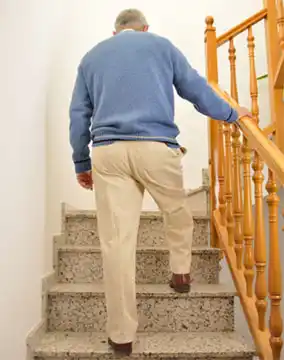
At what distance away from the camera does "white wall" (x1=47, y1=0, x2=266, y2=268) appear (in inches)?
100

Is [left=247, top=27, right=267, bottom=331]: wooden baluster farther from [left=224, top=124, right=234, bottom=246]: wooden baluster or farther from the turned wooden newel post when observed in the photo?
the turned wooden newel post

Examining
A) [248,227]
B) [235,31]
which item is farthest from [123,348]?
[235,31]

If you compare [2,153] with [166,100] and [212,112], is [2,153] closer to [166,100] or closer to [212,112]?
[166,100]

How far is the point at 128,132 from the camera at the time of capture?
1.54 metres

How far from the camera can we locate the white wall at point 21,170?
132cm

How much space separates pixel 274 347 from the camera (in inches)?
54.9

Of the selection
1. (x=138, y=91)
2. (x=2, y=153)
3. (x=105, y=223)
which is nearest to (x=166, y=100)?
(x=138, y=91)

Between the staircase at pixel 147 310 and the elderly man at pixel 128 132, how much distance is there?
0.19m

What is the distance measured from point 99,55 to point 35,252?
0.81 m

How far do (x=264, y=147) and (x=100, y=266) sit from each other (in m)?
1.04

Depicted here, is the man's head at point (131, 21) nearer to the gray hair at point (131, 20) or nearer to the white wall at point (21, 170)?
the gray hair at point (131, 20)

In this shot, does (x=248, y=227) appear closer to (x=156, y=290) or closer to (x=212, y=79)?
(x=156, y=290)

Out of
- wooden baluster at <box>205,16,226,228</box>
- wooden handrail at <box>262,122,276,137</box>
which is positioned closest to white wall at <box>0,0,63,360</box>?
wooden baluster at <box>205,16,226,228</box>

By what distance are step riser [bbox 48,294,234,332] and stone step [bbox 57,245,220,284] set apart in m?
0.23
